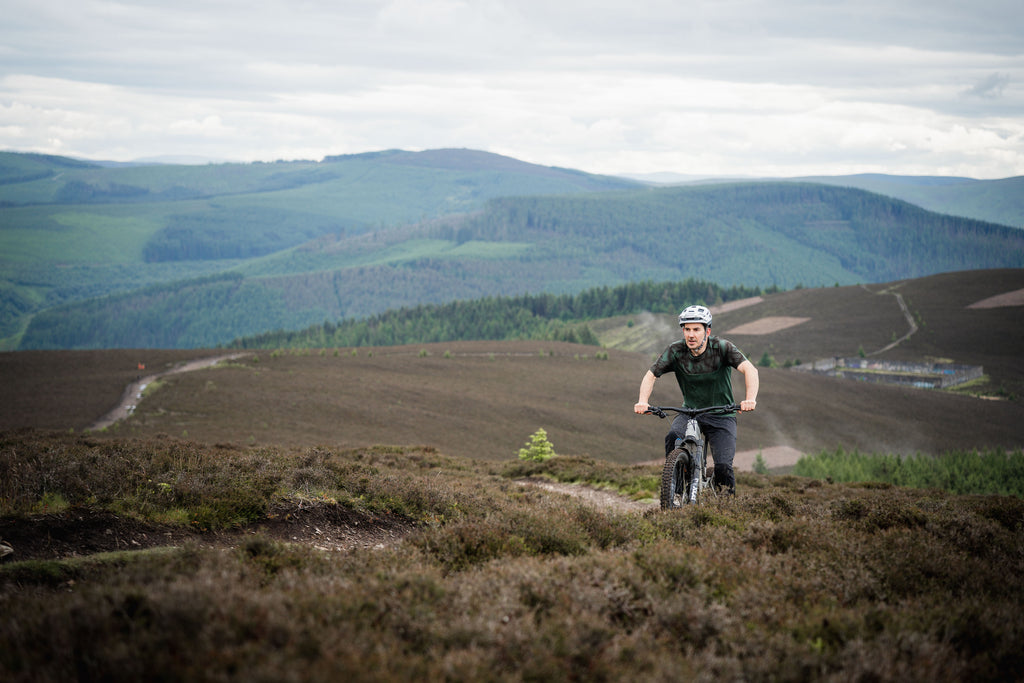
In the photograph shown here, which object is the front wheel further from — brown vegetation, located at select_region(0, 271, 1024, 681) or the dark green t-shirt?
the dark green t-shirt

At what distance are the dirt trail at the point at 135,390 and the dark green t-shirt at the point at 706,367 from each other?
41.6 meters

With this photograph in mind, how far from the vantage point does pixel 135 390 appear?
54844mm

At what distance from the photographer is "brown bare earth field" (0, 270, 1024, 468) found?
160 ft

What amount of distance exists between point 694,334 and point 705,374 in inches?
25.7

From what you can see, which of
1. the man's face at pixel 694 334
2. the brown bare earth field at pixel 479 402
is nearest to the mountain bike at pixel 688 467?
the man's face at pixel 694 334

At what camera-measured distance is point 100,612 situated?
4227 millimetres

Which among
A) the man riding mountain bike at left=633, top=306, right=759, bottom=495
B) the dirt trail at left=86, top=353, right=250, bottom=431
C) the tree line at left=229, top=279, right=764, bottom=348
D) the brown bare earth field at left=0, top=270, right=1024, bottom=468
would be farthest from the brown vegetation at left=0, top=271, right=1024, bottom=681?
the tree line at left=229, top=279, right=764, bottom=348

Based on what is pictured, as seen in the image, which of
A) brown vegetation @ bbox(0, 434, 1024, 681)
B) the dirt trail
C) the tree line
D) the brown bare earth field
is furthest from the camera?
the tree line

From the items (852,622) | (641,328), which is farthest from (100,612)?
(641,328)

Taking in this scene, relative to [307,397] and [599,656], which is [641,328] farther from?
[599,656]

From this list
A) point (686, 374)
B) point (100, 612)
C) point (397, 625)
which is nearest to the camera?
point (100, 612)

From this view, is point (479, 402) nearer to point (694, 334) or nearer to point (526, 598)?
point (694, 334)

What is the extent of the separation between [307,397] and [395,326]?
13083 cm

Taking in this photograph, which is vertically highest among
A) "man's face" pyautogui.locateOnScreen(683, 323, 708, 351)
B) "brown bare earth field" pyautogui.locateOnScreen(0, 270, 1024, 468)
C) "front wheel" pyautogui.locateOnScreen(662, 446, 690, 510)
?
"man's face" pyautogui.locateOnScreen(683, 323, 708, 351)
